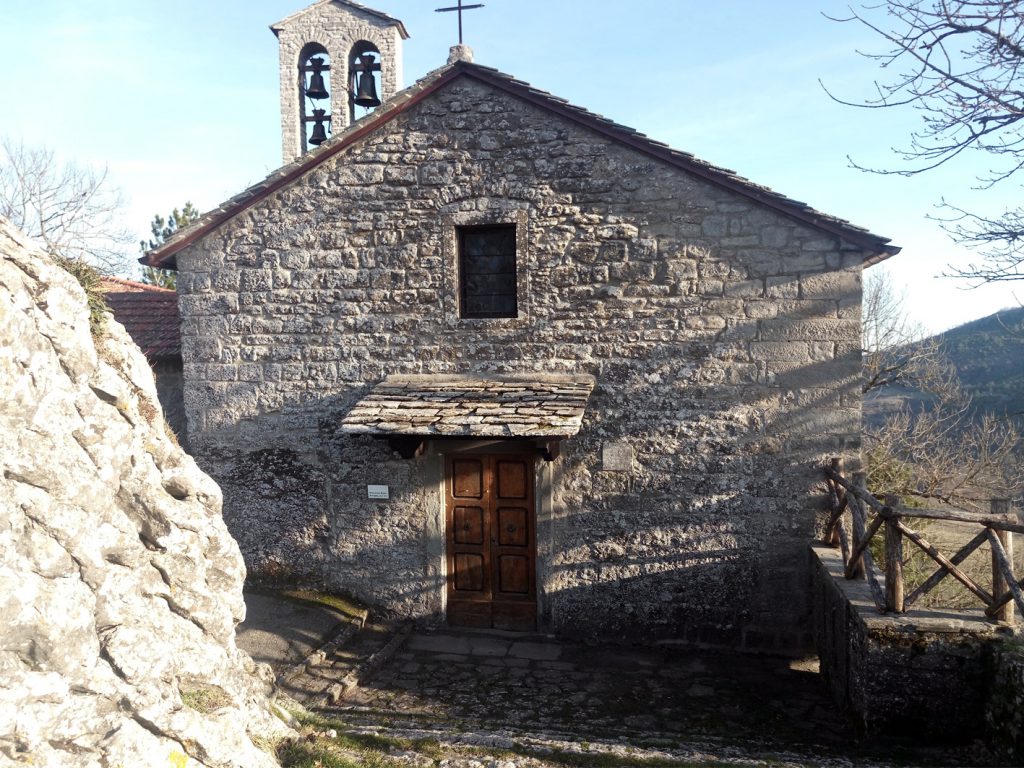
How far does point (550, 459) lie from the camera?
22.5 feet

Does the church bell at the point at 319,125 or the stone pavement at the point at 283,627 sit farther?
the church bell at the point at 319,125

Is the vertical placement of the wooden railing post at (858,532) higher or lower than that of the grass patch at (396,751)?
higher

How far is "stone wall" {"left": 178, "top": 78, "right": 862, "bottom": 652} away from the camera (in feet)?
21.9

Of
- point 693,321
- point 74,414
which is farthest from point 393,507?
point 74,414

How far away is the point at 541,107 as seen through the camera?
271 inches

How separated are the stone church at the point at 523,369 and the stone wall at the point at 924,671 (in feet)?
5.84

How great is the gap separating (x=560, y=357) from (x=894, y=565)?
3483 mm

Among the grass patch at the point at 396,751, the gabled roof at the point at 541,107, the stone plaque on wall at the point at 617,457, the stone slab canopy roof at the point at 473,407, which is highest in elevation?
the gabled roof at the point at 541,107

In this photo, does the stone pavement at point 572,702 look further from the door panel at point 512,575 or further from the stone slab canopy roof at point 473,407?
the stone slab canopy roof at point 473,407

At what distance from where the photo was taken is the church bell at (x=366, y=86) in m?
8.81

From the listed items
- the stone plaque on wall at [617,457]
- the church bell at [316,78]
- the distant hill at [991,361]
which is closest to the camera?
the stone plaque on wall at [617,457]

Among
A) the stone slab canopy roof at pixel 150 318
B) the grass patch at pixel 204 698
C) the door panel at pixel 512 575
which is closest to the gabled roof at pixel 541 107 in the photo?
the stone slab canopy roof at pixel 150 318

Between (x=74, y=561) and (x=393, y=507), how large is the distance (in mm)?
4262

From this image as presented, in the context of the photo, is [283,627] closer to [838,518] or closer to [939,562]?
[838,518]
